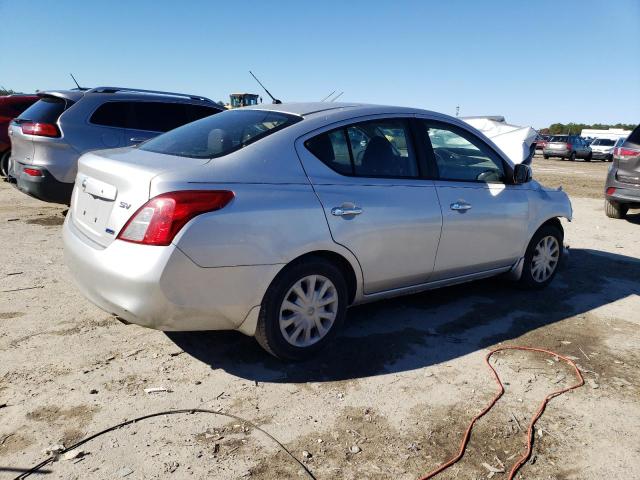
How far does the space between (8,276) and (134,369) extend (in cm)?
245

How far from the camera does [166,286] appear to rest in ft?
9.53

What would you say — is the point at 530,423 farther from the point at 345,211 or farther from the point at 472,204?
the point at 472,204

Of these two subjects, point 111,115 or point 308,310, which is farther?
point 111,115

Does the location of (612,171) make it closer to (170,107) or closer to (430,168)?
(430,168)

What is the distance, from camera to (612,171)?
9523mm

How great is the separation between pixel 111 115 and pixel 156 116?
2.14 ft

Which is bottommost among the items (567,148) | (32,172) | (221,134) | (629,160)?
(32,172)

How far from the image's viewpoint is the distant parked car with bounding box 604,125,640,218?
905 cm

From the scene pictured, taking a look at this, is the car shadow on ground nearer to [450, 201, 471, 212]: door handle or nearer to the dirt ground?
the dirt ground

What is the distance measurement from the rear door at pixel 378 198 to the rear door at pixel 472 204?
6.6 inches

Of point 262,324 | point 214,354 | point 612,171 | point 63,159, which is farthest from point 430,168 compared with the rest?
point 612,171

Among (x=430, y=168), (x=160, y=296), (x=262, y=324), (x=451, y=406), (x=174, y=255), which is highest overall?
(x=430, y=168)

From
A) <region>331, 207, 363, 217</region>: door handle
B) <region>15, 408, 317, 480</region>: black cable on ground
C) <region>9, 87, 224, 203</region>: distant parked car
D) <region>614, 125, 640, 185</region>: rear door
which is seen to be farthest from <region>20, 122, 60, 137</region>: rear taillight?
<region>614, 125, 640, 185</region>: rear door

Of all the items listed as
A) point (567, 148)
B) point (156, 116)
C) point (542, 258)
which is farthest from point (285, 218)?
point (567, 148)
